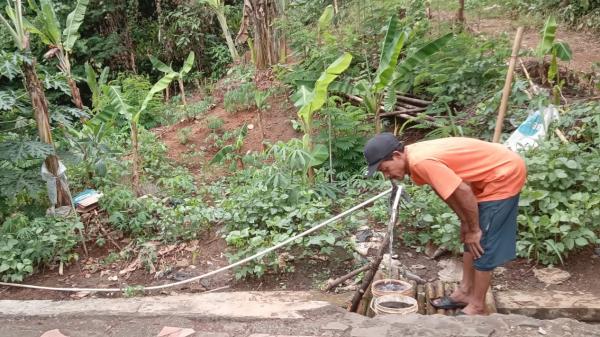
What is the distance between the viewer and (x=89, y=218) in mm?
5270

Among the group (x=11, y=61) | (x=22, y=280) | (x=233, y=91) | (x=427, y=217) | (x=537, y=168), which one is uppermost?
(x=11, y=61)

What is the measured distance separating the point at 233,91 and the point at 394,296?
5.58 metres

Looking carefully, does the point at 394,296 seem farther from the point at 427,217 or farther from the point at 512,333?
the point at 427,217

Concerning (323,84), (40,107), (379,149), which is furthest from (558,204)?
(40,107)

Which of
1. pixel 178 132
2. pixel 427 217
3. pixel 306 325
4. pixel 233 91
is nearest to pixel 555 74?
pixel 427 217

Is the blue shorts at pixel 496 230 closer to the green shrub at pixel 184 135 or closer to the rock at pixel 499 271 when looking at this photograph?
the rock at pixel 499 271

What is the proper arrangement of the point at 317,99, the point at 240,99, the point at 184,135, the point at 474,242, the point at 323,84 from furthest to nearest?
the point at 240,99
the point at 184,135
the point at 317,99
the point at 323,84
the point at 474,242

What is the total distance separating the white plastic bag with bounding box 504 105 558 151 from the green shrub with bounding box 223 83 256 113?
4248 millimetres

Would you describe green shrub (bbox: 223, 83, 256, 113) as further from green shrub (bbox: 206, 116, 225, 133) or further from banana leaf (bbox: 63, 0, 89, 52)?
banana leaf (bbox: 63, 0, 89, 52)

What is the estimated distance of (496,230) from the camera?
3174 millimetres

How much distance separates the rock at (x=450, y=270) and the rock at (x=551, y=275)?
540 mm

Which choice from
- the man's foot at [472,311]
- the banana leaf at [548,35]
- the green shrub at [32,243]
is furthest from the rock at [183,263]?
the banana leaf at [548,35]

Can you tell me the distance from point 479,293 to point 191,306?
1925 millimetres

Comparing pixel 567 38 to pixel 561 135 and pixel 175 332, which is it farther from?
pixel 175 332
